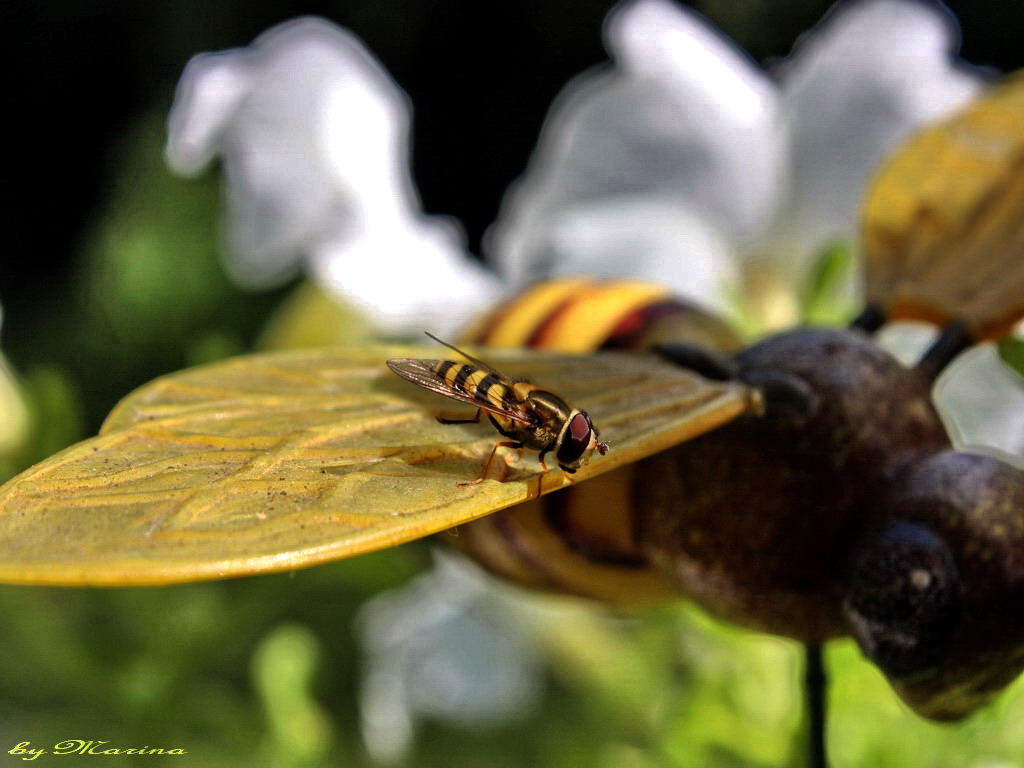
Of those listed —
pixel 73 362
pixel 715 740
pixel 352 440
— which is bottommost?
pixel 715 740

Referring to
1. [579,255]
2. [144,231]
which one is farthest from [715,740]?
[144,231]

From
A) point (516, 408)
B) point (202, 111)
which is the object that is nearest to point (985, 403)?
point (516, 408)

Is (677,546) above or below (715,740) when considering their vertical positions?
above

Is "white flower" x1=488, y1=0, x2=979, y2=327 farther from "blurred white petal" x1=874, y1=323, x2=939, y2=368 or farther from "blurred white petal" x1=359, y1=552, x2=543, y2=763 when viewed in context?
"blurred white petal" x1=359, y1=552, x2=543, y2=763

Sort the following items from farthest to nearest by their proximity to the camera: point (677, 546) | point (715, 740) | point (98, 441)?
point (715, 740) → point (677, 546) → point (98, 441)

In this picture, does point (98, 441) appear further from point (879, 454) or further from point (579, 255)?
point (579, 255)

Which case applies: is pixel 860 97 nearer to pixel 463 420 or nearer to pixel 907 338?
pixel 907 338
